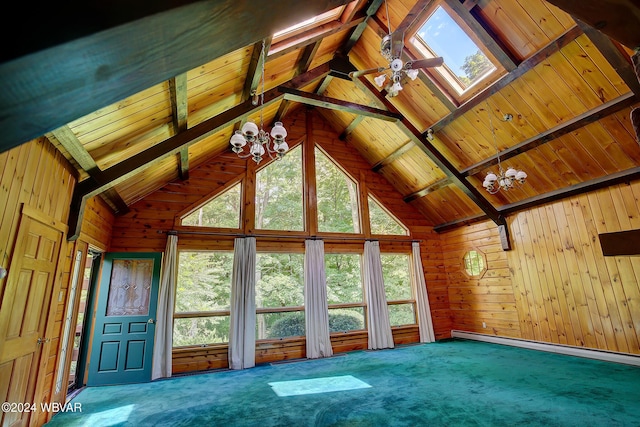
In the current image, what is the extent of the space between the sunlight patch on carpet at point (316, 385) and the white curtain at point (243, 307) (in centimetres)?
124

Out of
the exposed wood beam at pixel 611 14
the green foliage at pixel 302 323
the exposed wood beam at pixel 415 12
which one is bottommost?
the green foliage at pixel 302 323

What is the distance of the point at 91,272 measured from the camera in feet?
16.0

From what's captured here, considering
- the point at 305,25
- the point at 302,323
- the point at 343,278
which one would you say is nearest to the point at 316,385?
the point at 302,323

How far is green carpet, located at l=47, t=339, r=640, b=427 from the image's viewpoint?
3.08 m

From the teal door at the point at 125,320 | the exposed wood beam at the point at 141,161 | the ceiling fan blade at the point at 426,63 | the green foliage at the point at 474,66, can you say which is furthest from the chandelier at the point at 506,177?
the teal door at the point at 125,320

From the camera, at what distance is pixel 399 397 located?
3.66m

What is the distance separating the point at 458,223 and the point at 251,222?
190 inches

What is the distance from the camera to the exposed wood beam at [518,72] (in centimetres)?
358

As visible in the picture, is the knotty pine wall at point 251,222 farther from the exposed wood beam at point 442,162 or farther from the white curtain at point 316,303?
the exposed wood beam at point 442,162

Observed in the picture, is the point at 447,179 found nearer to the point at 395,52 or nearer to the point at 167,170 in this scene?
the point at 395,52

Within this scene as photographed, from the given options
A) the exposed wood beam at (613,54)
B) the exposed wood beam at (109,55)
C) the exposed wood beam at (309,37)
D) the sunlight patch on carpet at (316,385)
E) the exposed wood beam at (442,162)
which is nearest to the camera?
the exposed wood beam at (109,55)

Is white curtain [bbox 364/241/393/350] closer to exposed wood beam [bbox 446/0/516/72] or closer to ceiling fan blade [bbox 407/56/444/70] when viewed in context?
exposed wood beam [bbox 446/0/516/72]

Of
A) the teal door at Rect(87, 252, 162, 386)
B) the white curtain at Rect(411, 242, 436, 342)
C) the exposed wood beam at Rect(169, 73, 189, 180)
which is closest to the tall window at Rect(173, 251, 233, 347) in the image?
the teal door at Rect(87, 252, 162, 386)

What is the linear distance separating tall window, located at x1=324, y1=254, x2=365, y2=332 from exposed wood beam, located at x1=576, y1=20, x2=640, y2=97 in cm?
513
